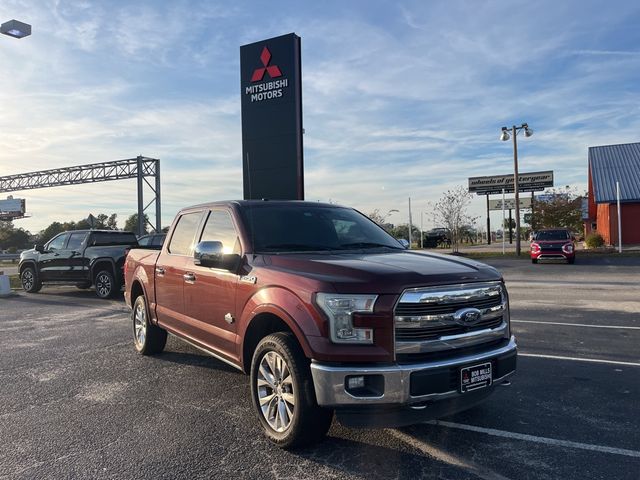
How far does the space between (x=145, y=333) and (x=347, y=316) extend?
4.09m

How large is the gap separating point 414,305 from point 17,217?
95.8m

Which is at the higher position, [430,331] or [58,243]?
[58,243]

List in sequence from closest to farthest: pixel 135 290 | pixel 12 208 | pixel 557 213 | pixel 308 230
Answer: pixel 308 230, pixel 135 290, pixel 557 213, pixel 12 208

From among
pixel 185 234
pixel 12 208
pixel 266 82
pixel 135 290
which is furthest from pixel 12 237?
pixel 185 234

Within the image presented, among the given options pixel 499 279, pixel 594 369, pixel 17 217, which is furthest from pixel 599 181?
pixel 17 217

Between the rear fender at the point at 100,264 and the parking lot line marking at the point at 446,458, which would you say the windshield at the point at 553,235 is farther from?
the parking lot line marking at the point at 446,458

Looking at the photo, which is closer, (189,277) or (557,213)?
(189,277)

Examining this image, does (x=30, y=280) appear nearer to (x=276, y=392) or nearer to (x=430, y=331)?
(x=276, y=392)

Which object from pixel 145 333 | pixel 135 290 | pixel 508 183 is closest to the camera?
pixel 145 333

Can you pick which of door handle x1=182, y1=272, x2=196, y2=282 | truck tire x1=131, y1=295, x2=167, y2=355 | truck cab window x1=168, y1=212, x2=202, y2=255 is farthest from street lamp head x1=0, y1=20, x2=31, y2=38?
door handle x1=182, y1=272, x2=196, y2=282

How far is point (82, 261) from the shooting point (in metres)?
13.9

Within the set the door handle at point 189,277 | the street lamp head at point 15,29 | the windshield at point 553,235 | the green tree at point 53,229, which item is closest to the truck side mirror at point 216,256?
the door handle at point 189,277

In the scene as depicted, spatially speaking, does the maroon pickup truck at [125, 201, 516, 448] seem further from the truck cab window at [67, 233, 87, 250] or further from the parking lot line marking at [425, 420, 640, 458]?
the truck cab window at [67, 233, 87, 250]

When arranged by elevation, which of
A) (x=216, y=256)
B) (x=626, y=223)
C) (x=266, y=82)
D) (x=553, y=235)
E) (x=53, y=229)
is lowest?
(x=216, y=256)
